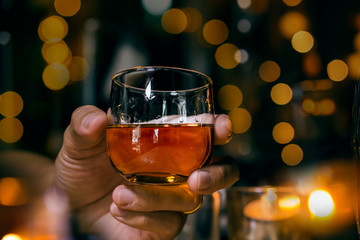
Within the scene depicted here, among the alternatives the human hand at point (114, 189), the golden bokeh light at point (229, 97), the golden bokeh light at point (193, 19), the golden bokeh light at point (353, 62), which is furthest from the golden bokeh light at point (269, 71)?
the human hand at point (114, 189)

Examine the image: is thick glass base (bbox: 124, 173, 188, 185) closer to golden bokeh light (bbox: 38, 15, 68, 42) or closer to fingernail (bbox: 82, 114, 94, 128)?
fingernail (bbox: 82, 114, 94, 128)

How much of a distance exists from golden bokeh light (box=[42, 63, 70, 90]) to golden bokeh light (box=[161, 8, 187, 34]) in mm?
1273

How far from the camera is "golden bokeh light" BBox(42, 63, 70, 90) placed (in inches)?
125

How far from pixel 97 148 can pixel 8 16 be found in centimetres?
285

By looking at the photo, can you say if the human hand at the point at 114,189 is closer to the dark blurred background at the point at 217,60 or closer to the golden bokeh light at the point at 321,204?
the golden bokeh light at the point at 321,204

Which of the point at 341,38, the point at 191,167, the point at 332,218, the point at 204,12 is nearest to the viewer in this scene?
the point at 191,167

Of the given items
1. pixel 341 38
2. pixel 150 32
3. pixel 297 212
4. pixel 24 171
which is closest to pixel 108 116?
pixel 297 212

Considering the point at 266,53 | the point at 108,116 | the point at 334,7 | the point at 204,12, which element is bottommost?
the point at 108,116

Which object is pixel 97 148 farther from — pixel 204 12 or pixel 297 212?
pixel 204 12

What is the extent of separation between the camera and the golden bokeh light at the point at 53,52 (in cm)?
313

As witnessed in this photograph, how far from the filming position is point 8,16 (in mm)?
3102

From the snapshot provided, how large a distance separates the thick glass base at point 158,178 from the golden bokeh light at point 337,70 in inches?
111

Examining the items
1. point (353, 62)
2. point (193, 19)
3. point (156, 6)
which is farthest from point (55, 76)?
point (353, 62)

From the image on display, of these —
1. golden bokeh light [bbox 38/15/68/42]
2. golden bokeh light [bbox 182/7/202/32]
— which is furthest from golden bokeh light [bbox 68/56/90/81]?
golden bokeh light [bbox 182/7/202/32]
